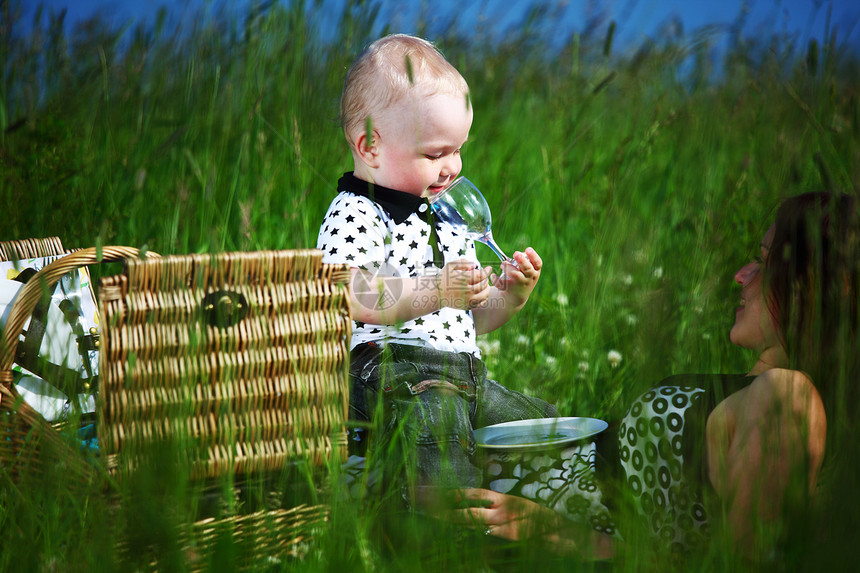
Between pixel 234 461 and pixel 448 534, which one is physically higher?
pixel 234 461

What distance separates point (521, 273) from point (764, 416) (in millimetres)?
735

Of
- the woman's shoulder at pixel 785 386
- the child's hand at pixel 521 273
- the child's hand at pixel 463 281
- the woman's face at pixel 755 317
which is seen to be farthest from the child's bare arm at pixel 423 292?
the woman's shoulder at pixel 785 386

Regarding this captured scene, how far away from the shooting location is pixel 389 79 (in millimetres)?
1854

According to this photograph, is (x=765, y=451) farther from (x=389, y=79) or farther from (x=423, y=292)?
(x=389, y=79)

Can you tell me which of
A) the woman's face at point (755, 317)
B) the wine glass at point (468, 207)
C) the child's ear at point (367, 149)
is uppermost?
the child's ear at point (367, 149)

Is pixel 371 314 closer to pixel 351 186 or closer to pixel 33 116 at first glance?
pixel 351 186

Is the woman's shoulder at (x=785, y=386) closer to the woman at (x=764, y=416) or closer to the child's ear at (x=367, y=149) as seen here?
the woman at (x=764, y=416)

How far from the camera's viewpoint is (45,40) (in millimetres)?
2346

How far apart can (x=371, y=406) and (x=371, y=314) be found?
216 millimetres

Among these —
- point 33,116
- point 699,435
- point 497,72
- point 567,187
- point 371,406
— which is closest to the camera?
point 699,435

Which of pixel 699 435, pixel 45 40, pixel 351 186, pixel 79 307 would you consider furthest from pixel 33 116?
pixel 699 435

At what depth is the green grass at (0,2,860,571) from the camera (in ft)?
4.35

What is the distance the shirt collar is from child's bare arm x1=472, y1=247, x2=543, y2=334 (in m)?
0.27

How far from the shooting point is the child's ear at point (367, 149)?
1.87m
